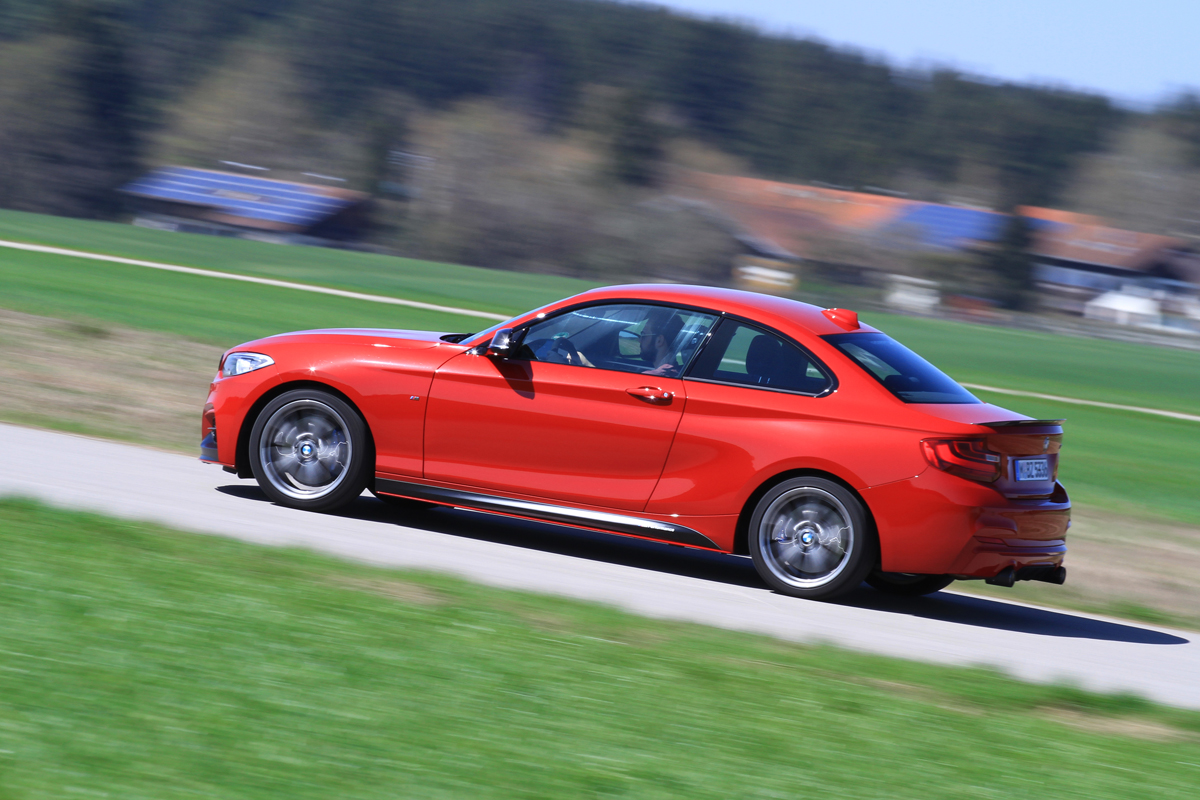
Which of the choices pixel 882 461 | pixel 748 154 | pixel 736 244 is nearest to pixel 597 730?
pixel 882 461

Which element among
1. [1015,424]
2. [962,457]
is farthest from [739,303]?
[1015,424]

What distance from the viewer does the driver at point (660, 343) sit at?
740 cm

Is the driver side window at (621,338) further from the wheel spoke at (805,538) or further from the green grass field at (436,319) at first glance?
the green grass field at (436,319)

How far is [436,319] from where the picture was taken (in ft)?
89.5

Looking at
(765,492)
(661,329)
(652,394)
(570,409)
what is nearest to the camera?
(765,492)

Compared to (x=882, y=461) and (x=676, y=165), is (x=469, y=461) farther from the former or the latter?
(x=676, y=165)

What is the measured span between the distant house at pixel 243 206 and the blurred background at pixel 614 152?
0.79 feet

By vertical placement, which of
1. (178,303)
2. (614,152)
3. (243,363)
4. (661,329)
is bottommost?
(243,363)

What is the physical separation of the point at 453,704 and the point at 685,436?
3.13m

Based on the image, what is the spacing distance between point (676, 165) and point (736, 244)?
55.7 feet

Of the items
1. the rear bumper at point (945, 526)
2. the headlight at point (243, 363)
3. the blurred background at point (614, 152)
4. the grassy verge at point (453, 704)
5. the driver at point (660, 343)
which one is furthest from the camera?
the blurred background at point (614, 152)

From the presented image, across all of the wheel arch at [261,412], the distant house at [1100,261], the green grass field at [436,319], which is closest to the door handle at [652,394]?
the wheel arch at [261,412]

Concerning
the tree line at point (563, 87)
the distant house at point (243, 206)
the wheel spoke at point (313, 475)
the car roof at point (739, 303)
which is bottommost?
the wheel spoke at point (313, 475)

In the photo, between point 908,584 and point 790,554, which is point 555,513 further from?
point 908,584
